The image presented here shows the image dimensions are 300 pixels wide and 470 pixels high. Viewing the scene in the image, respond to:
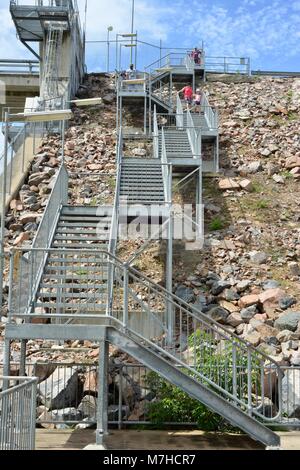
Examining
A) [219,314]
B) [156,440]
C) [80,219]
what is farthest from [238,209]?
[156,440]

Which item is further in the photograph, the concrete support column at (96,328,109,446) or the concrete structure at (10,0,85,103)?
the concrete structure at (10,0,85,103)

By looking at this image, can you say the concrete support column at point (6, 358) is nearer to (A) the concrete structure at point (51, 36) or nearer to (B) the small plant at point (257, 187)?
(B) the small plant at point (257, 187)

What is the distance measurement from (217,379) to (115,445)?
2133mm

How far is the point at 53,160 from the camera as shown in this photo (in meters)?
23.8

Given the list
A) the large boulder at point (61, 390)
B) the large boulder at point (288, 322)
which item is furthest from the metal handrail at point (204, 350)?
the large boulder at point (288, 322)

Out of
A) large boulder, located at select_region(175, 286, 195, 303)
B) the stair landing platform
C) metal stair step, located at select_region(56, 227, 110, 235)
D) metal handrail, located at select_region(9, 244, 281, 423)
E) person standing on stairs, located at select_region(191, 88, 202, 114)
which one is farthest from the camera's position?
person standing on stairs, located at select_region(191, 88, 202, 114)

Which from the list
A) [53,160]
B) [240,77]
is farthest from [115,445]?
[240,77]

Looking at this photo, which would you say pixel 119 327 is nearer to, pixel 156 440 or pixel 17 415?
pixel 156 440

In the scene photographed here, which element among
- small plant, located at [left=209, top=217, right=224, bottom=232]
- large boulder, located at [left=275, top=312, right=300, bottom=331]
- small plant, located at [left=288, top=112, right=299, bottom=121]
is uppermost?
small plant, located at [left=288, top=112, right=299, bottom=121]

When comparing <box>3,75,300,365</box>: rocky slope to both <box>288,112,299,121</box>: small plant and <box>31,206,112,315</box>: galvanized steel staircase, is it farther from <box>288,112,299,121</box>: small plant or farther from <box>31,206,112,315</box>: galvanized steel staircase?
<box>31,206,112,315</box>: galvanized steel staircase

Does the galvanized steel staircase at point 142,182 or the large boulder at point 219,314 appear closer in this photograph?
the large boulder at point 219,314

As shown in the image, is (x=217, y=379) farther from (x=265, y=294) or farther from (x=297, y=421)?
(x=265, y=294)

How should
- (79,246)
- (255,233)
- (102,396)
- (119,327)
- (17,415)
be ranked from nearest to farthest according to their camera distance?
1. (17,415)
2. (102,396)
3. (119,327)
4. (79,246)
5. (255,233)

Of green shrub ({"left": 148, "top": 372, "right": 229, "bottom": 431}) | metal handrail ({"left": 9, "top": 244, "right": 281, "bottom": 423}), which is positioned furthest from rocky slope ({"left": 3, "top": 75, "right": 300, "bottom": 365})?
metal handrail ({"left": 9, "top": 244, "right": 281, "bottom": 423})
